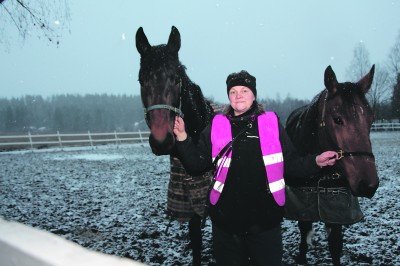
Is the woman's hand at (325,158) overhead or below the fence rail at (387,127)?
overhead

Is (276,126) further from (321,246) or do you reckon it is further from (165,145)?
(321,246)

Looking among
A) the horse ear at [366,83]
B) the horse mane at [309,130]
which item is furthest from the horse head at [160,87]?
the horse ear at [366,83]

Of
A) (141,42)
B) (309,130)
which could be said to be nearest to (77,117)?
(141,42)

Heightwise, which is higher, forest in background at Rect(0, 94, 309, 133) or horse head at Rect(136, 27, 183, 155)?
forest in background at Rect(0, 94, 309, 133)

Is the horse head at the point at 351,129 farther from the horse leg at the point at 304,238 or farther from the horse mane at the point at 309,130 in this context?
the horse leg at the point at 304,238

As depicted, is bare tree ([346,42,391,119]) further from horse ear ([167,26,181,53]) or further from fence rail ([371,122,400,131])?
horse ear ([167,26,181,53])

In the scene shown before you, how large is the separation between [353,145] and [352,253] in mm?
2438

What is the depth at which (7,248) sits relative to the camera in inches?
42.6

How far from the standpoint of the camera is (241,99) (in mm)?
2334

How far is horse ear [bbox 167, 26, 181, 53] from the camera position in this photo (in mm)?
2785

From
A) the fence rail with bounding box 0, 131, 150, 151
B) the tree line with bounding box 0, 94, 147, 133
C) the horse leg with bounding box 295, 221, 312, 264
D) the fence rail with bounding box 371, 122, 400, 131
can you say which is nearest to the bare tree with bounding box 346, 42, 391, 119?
the fence rail with bounding box 371, 122, 400, 131

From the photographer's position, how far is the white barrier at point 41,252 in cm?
91

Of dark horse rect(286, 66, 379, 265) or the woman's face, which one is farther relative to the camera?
dark horse rect(286, 66, 379, 265)

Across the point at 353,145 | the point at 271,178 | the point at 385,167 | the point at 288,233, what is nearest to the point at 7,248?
the point at 271,178
